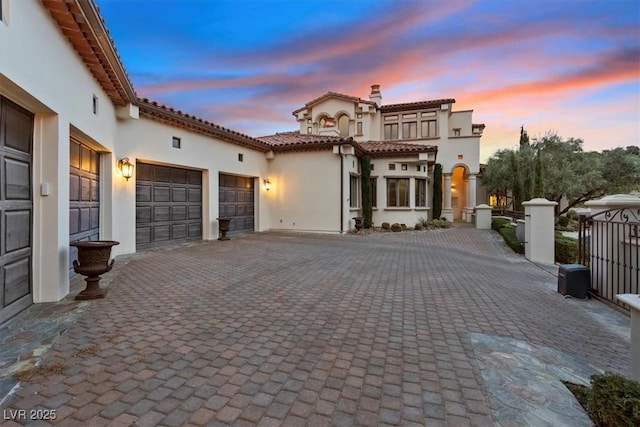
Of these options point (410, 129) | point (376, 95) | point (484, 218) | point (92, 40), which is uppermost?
point (376, 95)

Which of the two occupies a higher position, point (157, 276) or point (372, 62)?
point (372, 62)

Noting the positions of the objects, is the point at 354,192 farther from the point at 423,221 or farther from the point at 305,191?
the point at 423,221

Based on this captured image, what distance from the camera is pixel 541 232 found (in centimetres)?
909

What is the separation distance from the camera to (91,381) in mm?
2539

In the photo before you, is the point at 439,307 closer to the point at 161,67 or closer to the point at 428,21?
the point at 428,21

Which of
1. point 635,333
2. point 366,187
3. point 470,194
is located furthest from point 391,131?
point 635,333

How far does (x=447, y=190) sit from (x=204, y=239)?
17485 millimetres

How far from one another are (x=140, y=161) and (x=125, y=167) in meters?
0.90

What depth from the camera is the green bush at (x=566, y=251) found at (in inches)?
361

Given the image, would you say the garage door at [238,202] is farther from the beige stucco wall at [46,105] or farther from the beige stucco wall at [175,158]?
the beige stucco wall at [46,105]

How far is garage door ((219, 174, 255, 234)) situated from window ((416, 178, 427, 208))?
31.2ft

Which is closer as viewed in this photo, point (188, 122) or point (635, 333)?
point (635, 333)

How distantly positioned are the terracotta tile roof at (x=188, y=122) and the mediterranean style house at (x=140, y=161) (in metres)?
0.04

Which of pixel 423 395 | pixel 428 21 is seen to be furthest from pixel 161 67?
pixel 423 395
